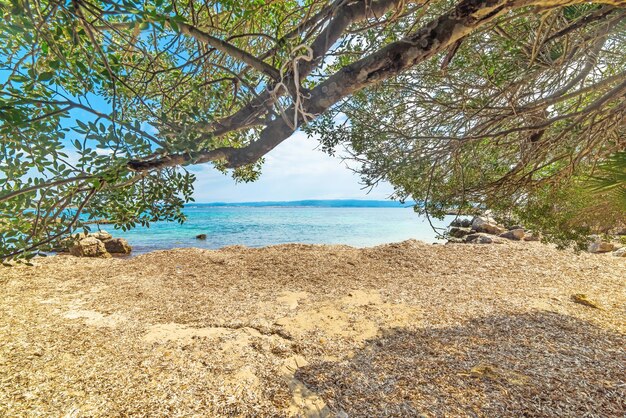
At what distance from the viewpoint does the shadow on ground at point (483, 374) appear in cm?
225

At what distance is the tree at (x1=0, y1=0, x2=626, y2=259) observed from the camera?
5.18ft

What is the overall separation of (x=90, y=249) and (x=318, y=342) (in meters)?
8.59

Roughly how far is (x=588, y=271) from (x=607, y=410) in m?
4.92

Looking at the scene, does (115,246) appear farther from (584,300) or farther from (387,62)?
(584,300)

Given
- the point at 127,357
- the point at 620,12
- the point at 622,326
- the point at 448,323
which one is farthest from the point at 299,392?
the point at 620,12

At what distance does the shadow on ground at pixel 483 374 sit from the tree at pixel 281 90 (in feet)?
5.63

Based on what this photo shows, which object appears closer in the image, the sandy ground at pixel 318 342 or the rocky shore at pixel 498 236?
the sandy ground at pixel 318 342

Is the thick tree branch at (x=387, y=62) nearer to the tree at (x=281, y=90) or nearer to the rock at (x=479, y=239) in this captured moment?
the tree at (x=281, y=90)

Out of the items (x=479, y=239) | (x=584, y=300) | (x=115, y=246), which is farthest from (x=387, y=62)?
(x=115, y=246)

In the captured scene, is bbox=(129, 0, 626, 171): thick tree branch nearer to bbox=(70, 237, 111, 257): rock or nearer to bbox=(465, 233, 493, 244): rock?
bbox=(465, 233, 493, 244): rock

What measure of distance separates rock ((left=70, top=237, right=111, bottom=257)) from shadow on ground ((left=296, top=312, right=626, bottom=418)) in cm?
872

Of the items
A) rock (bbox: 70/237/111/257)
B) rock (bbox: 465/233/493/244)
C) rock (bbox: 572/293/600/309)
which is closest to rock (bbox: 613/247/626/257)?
rock (bbox: 465/233/493/244)

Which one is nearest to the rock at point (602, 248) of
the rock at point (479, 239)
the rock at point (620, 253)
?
the rock at point (620, 253)

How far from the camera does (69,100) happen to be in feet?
5.01
